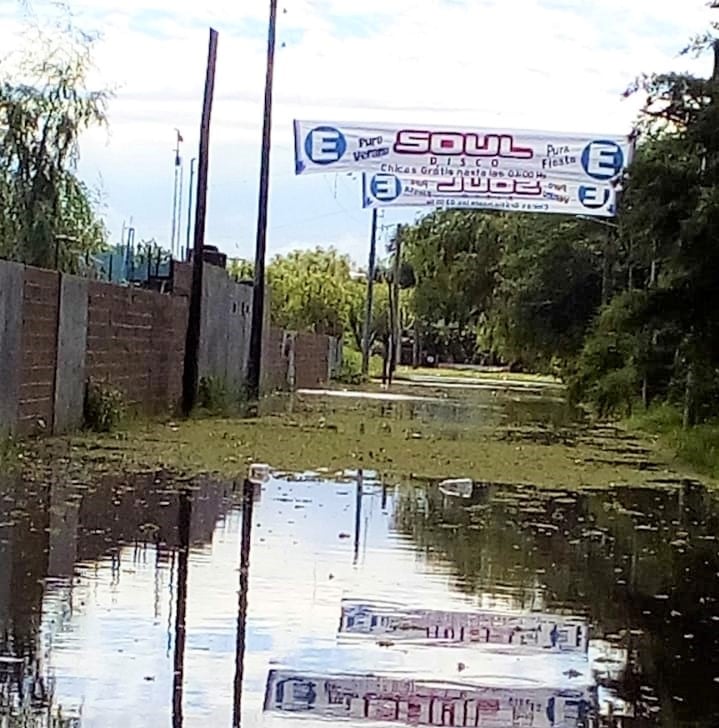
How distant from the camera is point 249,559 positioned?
12844 millimetres

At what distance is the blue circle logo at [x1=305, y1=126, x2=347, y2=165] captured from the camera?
107 ft

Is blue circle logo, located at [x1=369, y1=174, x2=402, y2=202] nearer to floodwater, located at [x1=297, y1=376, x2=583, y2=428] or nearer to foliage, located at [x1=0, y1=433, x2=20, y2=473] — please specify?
floodwater, located at [x1=297, y1=376, x2=583, y2=428]

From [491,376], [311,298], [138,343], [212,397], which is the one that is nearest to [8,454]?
[138,343]

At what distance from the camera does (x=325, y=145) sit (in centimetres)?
3272

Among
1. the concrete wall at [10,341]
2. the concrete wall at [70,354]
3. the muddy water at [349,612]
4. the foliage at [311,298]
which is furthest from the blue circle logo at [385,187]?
the foliage at [311,298]

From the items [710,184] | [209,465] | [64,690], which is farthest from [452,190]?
[64,690]

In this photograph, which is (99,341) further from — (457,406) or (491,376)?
(491,376)

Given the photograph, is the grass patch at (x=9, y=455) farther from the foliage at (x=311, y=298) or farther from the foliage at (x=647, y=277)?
the foliage at (x=311, y=298)

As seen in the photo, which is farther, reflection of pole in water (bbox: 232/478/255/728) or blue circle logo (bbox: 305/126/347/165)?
blue circle logo (bbox: 305/126/347/165)

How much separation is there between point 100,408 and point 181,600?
14281 millimetres

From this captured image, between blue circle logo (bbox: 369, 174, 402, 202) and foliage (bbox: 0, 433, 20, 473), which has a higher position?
blue circle logo (bbox: 369, 174, 402, 202)

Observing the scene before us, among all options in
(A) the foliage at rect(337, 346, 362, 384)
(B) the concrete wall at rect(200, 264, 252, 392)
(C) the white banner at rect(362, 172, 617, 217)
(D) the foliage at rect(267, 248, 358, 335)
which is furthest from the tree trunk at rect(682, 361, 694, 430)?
(D) the foliage at rect(267, 248, 358, 335)

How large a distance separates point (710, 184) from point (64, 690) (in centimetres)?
1583

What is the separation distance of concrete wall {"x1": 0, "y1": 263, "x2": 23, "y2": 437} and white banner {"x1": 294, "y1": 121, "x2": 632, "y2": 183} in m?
12.3
